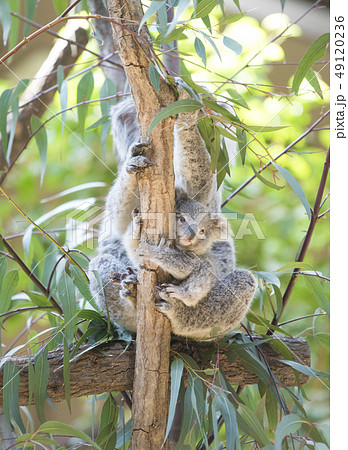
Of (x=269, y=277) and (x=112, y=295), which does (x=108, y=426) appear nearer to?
(x=112, y=295)

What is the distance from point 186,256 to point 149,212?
173mm

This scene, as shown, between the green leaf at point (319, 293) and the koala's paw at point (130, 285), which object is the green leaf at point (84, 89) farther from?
the green leaf at point (319, 293)

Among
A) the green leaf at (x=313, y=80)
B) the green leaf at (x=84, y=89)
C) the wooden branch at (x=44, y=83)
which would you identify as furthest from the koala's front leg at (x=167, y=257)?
the wooden branch at (x=44, y=83)

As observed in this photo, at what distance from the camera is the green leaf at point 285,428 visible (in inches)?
43.4

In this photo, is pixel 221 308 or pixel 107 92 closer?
pixel 221 308

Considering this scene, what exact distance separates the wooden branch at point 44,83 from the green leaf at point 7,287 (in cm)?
74

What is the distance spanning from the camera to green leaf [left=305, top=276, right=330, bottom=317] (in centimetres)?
135

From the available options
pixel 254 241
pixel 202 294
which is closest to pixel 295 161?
pixel 254 241

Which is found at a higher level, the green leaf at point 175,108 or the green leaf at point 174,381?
the green leaf at point 175,108

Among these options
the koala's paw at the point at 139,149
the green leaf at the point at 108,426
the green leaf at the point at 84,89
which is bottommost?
the green leaf at the point at 108,426

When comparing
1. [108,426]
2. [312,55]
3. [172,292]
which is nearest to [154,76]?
[312,55]

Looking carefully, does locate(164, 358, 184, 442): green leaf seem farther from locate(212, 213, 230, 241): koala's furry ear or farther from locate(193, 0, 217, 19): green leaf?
locate(193, 0, 217, 19): green leaf

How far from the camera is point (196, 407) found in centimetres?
121

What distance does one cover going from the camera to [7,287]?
1.36 m
